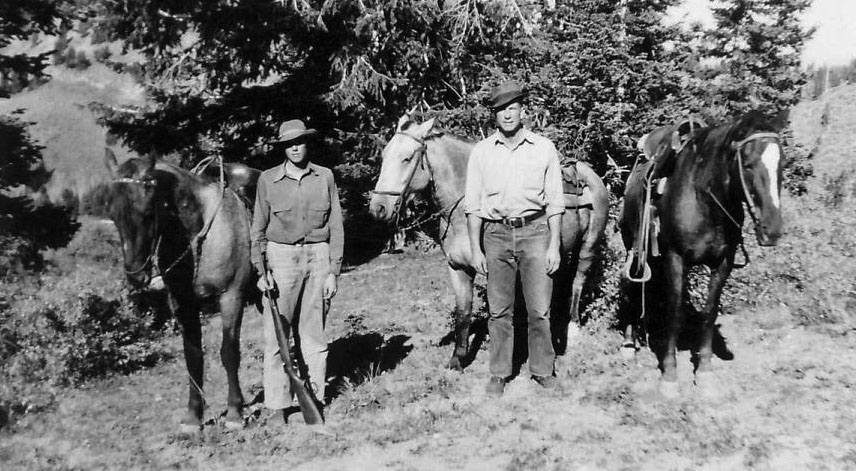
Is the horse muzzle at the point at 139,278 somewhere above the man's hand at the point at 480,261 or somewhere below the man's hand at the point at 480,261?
above

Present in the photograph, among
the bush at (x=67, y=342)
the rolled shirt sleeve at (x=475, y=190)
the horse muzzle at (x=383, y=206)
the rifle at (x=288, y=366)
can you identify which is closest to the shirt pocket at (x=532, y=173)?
the rolled shirt sleeve at (x=475, y=190)

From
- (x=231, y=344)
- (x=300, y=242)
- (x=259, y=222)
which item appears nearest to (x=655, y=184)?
(x=300, y=242)

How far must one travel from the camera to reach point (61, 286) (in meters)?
10.1

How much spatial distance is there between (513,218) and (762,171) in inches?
77.1

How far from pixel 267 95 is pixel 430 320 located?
8.40 m

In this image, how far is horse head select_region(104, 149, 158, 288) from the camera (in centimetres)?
450

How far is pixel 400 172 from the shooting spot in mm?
5660

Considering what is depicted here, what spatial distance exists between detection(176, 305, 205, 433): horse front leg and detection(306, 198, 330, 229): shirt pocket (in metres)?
1.37

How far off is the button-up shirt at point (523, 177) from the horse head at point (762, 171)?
1.44 m

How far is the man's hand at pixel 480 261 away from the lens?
5363mm

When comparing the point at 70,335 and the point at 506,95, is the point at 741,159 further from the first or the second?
the point at 70,335

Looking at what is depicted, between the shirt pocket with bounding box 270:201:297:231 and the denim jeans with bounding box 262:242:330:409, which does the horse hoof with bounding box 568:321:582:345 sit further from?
the shirt pocket with bounding box 270:201:297:231

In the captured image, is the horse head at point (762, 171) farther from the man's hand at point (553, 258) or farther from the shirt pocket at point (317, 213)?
the shirt pocket at point (317, 213)

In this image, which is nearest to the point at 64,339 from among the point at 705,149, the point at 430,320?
the point at 430,320
